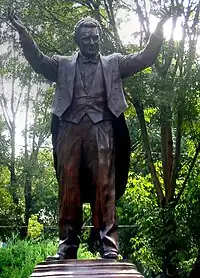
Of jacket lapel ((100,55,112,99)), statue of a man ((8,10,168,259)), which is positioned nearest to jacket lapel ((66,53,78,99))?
statue of a man ((8,10,168,259))

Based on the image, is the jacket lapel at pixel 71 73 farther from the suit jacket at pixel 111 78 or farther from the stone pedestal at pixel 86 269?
the stone pedestal at pixel 86 269

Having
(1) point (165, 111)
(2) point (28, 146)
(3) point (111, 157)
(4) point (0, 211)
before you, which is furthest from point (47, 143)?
(3) point (111, 157)

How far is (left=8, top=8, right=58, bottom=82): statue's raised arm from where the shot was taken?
6230mm

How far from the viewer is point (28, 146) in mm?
29750

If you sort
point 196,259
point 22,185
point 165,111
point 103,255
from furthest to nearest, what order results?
1. point 22,185
2. point 196,259
3. point 165,111
4. point 103,255

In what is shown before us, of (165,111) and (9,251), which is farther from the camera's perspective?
(9,251)

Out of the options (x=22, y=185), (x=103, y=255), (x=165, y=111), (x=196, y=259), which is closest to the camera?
(x=103, y=255)

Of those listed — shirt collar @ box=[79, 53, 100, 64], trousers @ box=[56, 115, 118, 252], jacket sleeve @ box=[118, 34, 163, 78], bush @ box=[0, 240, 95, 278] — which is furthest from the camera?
bush @ box=[0, 240, 95, 278]

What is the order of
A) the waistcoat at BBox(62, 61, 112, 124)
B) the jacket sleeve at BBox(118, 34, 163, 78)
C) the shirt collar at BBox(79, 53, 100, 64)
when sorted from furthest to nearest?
the shirt collar at BBox(79, 53, 100, 64), the jacket sleeve at BBox(118, 34, 163, 78), the waistcoat at BBox(62, 61, 112, 124)

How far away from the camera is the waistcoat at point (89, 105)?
244 inches

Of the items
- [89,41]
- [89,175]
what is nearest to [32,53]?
[89,41]

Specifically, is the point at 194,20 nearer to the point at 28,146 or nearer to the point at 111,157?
the point at 111,157

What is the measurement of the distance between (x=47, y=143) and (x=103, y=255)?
23406 mm

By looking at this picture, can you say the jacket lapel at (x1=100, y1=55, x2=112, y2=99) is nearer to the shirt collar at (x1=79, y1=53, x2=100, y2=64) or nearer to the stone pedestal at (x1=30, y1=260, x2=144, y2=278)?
the shirt collar at (x1=79, y1=53, x2=100, y2=64)
